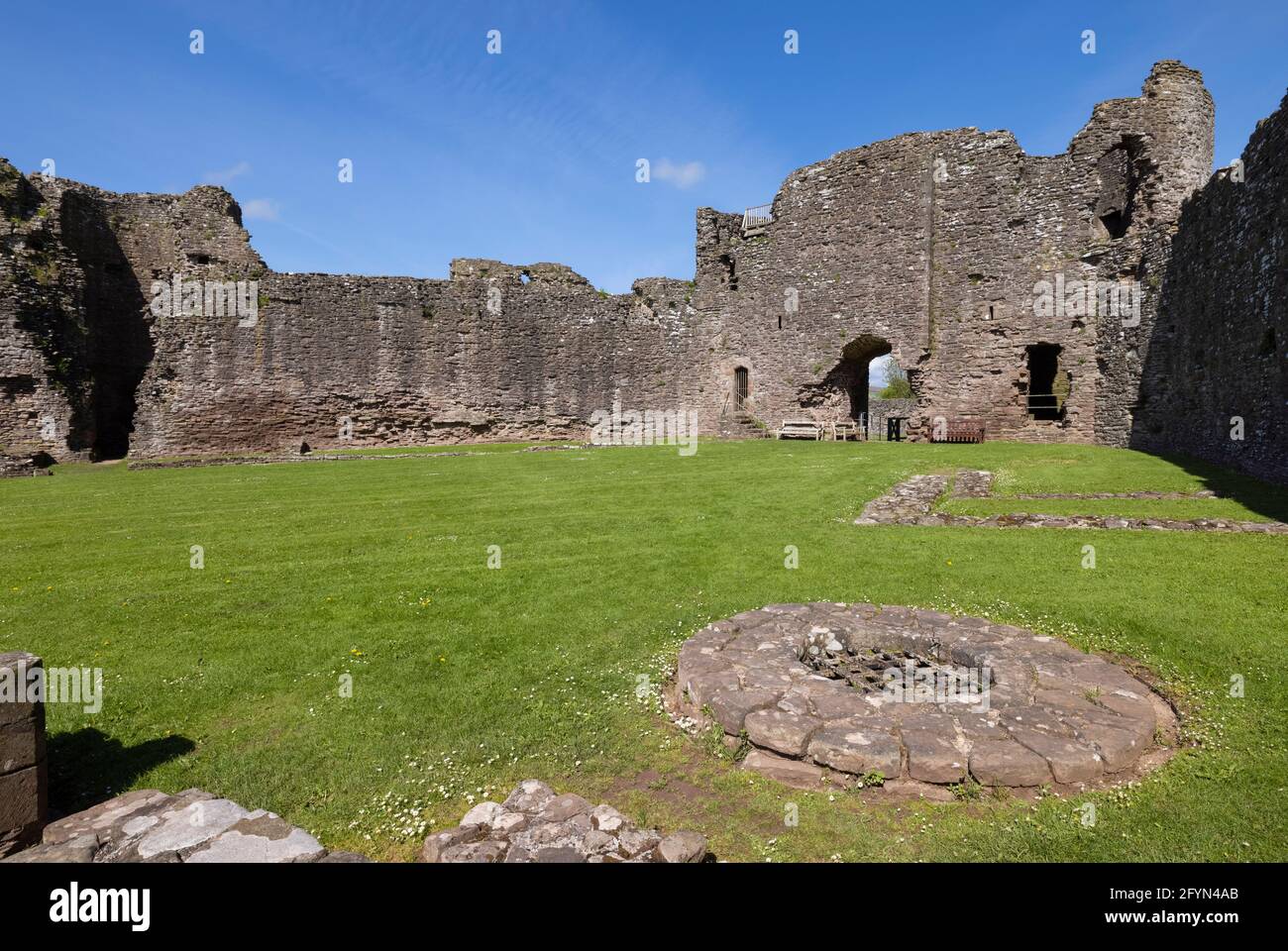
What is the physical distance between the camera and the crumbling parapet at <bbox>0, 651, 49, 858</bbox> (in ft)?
10.2

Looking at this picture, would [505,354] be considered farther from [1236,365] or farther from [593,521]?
[1236,365]

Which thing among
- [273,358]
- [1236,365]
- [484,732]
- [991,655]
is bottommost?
[484,732]

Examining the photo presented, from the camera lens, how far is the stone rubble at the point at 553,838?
2971 millimetres

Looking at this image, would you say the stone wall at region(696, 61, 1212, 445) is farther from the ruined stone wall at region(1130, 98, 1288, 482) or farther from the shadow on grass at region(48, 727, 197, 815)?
the shadow on grass at region(48, 727, 197, 815)

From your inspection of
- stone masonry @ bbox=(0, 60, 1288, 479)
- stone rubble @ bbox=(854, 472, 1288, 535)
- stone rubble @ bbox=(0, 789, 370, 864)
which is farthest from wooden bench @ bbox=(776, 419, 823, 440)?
stone rubble @ bbox=(0, 789, 370, 864)

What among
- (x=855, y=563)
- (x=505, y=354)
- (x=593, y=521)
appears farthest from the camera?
(x=505, y=354)

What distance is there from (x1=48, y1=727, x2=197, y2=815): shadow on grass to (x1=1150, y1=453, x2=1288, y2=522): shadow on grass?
1234 centimetres

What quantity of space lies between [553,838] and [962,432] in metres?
24.0

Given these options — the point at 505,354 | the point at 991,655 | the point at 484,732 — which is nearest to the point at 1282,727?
the point at 991,655

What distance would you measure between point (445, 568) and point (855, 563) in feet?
16.0

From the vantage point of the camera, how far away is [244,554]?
888cm

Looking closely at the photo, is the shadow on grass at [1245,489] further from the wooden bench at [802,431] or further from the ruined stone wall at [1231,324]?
the wooden bench at [802,431]

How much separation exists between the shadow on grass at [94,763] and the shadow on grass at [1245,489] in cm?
1234

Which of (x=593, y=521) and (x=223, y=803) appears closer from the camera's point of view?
(x=223, y=803)
